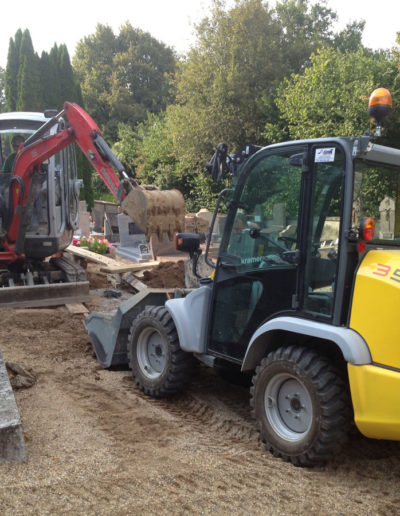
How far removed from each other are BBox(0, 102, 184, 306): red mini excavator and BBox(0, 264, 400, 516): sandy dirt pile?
2550 mm

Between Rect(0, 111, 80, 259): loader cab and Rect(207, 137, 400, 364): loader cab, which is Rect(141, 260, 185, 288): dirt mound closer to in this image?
Rect(0, 111, 80, 259): loader cab

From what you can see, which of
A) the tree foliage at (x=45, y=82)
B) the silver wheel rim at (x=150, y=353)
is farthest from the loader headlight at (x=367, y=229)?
the tree foliage at (x=45, y=82)

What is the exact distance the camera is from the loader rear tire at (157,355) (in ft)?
15.2

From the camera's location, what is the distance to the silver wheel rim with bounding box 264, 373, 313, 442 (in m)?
3.48

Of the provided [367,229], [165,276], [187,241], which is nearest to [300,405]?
[367,229]

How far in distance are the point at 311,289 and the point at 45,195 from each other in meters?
6.65

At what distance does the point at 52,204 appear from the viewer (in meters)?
8.97

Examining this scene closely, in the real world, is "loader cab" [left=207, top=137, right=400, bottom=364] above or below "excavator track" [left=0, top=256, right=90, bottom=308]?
above

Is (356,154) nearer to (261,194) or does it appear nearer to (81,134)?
(261,194)

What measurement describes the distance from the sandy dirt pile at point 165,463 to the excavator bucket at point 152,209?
2.22m

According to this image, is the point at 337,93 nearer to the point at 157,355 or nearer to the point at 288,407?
the point at 157,355

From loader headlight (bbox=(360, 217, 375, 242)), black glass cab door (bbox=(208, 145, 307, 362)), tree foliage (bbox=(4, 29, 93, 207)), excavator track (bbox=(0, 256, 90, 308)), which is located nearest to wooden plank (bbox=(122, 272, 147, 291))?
excavator track (bbox=(0, 256, 90, 308))

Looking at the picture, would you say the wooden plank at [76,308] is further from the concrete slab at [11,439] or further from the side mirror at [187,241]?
the concrete slab at [11,439]

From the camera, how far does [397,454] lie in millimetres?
3715
